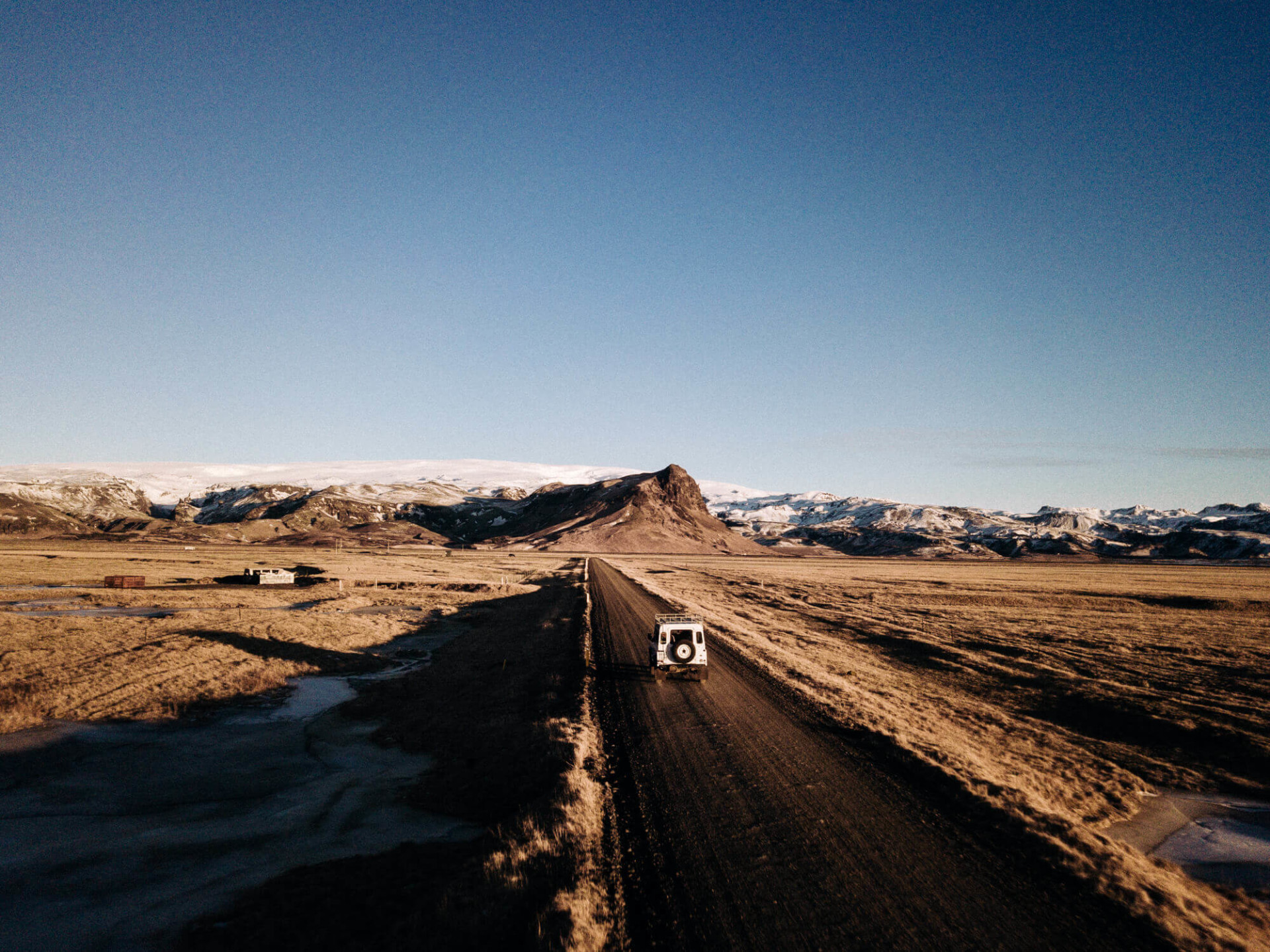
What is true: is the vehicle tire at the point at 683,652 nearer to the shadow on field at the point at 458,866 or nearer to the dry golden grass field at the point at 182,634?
the shadow on field at the point at 458,866

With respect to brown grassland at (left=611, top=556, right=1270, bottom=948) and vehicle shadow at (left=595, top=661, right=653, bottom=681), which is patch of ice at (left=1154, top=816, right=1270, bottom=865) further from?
vehicle shadow at (left=595, top=661, right=653, bottom=681)

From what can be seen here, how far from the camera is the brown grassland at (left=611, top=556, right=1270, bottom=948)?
1087cm

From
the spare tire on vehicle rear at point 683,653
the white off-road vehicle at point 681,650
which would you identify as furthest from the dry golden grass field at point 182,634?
the spare tire on vehicle rear at point 683,653

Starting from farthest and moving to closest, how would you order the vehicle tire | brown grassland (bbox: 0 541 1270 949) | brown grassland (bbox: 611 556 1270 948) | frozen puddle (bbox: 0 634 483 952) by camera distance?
the vehicle tire
brown grassland (bbox: 611 556 1270 948)
frozen puddle (bbox: 0 634 483 952)
brown grassland (bbox: 0 541 1270 949)

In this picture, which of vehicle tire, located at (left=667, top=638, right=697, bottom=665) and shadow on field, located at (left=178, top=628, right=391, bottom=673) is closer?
vehicle tire, located at (left=667, top=638, right=697, bottom=665)

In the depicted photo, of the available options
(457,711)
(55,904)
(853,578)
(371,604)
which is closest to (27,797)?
(55,904)

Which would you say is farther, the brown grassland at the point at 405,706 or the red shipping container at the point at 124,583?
the red shipping container at the point at 124,583

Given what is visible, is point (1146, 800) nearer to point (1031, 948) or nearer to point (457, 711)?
point (1031, 948)

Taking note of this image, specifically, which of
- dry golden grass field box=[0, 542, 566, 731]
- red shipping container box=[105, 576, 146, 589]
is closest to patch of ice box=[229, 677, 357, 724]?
dry golden grass field box=[0, 542, 566, 731]

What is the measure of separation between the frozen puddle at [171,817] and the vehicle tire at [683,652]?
9.70 meters

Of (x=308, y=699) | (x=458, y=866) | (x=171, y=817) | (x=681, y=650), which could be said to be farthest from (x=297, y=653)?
(x=458, y=866)

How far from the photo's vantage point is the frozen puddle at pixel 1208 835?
37.0 ft

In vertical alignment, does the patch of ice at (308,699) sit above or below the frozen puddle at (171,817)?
below

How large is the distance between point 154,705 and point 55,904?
45.0 feet
